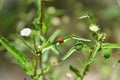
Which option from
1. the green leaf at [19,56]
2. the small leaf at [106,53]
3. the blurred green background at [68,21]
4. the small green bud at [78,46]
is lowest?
the blurred green background at [68,21]

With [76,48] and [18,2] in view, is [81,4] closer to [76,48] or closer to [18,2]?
[18,2]

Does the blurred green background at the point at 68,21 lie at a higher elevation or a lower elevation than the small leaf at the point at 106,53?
lower

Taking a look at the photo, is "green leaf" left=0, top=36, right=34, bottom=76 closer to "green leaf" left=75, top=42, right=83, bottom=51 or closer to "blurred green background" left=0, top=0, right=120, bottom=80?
"green leaf" left=75, top=42, right=83, bottom=51

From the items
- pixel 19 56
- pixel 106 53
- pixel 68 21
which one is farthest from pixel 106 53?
pixel 68 21

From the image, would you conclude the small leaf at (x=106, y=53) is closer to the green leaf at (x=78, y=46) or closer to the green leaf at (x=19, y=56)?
the green leaf at (x=78, y=46)

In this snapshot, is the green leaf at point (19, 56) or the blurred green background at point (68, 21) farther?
the blurred green background at point (68, 21)

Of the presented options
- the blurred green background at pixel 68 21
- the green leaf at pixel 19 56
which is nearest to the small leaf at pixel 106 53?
the green leaf at pixel 19 56

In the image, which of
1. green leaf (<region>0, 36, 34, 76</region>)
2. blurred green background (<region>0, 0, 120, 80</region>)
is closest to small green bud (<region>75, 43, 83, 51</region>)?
green leaf (<region>0, 36, 34, 76</region>)

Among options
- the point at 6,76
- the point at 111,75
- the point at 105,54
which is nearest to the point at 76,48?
the point at 105,54
